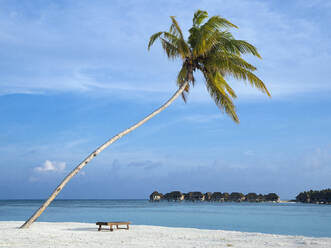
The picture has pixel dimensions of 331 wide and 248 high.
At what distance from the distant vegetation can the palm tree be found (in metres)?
89.1

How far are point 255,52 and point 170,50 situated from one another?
3.59 metres

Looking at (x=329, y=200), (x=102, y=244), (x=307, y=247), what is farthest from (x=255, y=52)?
(x=329, y=200)

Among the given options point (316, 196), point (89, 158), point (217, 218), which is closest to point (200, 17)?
point (89, 158)

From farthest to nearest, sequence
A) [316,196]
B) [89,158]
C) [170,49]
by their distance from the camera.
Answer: [316,196], [170,49], [89,158]

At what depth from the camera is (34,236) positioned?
12.8 meters

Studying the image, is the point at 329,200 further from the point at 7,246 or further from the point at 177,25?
the point at 7,246

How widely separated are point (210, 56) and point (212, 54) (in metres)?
0.13

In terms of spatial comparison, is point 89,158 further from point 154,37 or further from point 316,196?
point 316,196

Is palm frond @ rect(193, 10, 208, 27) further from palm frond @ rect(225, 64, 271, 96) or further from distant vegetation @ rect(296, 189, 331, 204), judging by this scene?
distant vegetation @ rect(296, 189, 331, 204)

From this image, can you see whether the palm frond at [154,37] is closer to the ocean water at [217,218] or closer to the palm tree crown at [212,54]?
the palm tree crown at [212,54]

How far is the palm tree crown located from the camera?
54.5 ft

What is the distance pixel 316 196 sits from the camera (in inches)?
3989

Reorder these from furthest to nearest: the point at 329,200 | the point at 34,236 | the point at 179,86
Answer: the point at 329,200 → the point at 179,86 → the point at 34,236

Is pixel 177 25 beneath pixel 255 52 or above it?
above
